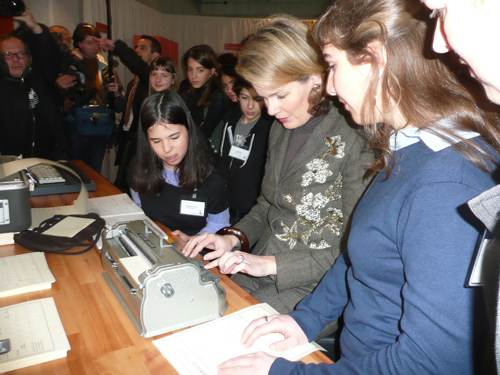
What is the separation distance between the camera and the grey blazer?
1179mm

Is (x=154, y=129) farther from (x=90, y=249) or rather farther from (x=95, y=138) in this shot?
(x=95, y=138)

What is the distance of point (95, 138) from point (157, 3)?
168 inches

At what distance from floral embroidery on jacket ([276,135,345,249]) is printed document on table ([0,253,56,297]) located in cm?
83

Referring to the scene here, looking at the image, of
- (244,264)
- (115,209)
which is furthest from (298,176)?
(115,209)

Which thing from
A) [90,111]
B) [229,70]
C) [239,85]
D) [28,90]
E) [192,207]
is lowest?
[192,207]

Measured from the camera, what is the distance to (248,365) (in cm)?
72

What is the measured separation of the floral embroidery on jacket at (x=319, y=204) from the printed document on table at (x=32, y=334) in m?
0.79

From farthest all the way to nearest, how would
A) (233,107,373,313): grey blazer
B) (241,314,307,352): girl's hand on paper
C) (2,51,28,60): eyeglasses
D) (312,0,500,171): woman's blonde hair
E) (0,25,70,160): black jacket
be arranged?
(0,25,70,160): black jacket → (2,51,28,60): eyeglasses → (233,107,373,313): grey blazer → (241,314,307,352): girl's hand on paper → (312,0,500,171): woman's blonde hair

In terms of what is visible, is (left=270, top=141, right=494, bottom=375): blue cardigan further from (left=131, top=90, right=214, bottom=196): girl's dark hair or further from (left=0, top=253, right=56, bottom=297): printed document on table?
(left=131, top=90, right=214, bottom=196): girl's dark hair

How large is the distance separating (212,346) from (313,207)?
63 centimetres

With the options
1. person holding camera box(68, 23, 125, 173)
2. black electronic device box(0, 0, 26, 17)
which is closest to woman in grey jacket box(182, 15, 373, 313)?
black electronic device box(0, 0, 26, 17)

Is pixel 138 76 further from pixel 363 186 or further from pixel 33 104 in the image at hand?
pixel 363 186

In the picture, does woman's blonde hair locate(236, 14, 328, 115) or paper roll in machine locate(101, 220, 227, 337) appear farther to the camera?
woman's blonde hair locate(236, 14, 328, 115)

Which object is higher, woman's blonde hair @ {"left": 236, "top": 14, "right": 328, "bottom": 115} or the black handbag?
woman's blonde hair @ {"left": 236, "top": 14, "right": 328, "bottom": 115}
